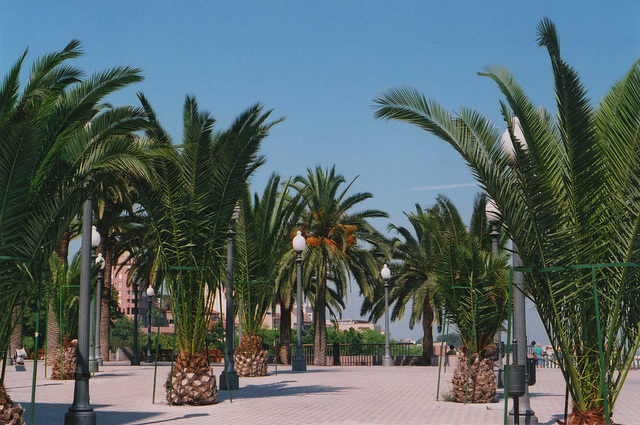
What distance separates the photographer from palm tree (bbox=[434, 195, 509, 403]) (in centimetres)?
1612

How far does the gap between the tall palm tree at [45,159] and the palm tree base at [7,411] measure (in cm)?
65

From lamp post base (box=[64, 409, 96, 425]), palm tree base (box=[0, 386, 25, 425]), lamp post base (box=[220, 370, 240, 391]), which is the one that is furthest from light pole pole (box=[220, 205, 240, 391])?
palm tree base (box=[0, 386, 25, 425])

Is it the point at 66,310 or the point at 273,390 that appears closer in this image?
the point at 273,390

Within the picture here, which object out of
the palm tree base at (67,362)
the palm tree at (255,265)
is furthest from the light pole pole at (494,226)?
the palm tree base at (67,362)

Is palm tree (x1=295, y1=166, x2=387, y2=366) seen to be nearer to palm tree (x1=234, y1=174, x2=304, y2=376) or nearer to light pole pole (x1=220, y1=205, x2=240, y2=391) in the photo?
palm tree (x1=234, y1=174, x2=304, y2=376)

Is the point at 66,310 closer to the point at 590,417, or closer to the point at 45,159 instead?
the point at 45,159

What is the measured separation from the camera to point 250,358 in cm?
2411

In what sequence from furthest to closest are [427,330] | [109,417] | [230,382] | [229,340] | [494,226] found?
[427,330], [229,340], [230,382], [494,226], [109,417]

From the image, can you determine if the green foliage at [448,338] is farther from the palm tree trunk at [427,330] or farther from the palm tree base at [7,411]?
the palm tree base at [7,411]

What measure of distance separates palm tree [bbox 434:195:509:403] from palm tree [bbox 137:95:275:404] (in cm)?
470

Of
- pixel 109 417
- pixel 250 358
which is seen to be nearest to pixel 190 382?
pixel 109 417

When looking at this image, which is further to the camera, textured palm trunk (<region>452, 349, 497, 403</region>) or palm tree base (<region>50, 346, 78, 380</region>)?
palm tree base (<region>50, 346, 78, 380</region>)

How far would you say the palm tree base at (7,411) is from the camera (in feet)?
32.6

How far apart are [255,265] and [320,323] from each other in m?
11.8
